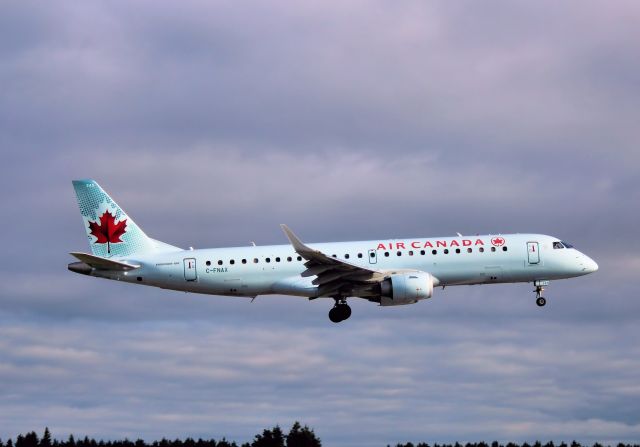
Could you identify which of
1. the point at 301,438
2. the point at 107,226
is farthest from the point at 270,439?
the point at 107,226

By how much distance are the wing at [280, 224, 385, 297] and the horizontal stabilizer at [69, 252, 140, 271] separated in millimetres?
11660

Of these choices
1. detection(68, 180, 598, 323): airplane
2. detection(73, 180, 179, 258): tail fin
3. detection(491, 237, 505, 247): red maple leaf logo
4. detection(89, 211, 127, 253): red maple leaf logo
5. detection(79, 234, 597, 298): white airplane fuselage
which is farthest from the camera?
detection(89, 211, 127, 253): red maple leaf logo

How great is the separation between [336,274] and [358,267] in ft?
5.61

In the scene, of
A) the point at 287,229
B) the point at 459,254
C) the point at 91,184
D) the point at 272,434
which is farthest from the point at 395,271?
the point at 272,434

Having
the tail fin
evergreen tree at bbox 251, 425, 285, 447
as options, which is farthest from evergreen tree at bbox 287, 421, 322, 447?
the tail fin

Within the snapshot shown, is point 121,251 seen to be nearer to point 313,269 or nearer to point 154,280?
point 154,280

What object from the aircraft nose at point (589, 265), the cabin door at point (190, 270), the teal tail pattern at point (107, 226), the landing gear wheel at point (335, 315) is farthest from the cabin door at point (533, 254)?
the teal tail pattern at point (107, 226)

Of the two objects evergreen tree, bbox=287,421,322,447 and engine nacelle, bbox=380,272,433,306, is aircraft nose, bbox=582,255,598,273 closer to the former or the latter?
engine nacelle, bbox=380,272,433,306

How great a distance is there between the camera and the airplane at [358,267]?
7144cm

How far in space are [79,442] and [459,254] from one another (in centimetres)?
9464

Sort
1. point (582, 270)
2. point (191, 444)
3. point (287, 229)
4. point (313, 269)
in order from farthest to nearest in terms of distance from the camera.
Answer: point (191, 444) < point (582, 270) < point (313, 269) < point (287, 229)

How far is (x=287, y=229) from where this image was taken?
217 ft

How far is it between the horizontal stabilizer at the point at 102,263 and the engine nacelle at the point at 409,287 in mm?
16500

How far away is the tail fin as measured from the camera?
7656 centimetres
